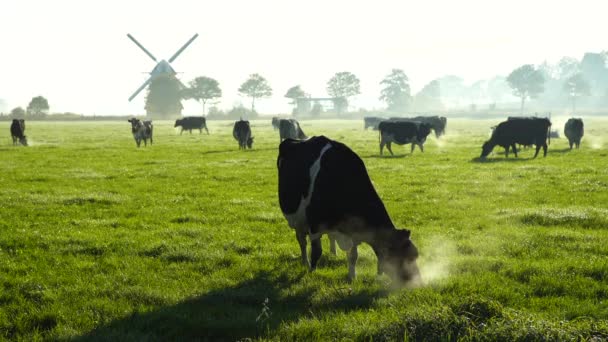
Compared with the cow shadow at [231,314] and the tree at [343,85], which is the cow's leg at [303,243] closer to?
the cow shadow at [231,314]

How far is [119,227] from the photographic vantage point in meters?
11.2

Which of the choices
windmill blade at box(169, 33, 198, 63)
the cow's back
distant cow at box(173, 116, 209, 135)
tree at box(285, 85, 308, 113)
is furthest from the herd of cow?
tree at box(285, 85, 308, 113)

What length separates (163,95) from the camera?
12938 cm

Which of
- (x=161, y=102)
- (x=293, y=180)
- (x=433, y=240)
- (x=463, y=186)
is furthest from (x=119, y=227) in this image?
(x=161, y=102)

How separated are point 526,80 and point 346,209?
179m

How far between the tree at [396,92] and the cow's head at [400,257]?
603 ft

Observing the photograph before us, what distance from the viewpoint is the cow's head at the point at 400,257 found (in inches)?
267

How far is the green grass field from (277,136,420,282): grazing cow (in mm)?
457

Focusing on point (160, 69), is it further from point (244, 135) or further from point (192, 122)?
point (244, 135)

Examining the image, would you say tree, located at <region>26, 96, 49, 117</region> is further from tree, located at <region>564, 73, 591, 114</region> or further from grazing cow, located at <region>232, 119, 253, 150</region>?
tree, located at <region>564, 73, 591, 114</region>

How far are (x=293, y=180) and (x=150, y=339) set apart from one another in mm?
3345

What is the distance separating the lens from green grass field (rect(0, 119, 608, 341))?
18.9ft

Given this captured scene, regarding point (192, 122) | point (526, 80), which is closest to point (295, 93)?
point (526, 80)

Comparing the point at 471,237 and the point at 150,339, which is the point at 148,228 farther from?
the point at 471,237
